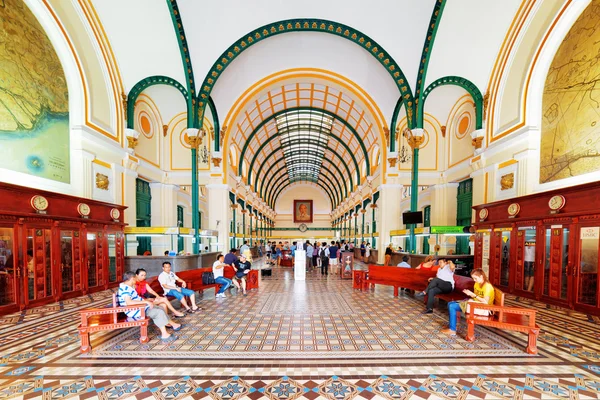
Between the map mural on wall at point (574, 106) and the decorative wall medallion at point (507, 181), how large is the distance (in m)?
0.83

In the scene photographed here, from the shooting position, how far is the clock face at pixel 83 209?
24.8 ft

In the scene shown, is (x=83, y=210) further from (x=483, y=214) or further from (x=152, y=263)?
(x=483, y=214)

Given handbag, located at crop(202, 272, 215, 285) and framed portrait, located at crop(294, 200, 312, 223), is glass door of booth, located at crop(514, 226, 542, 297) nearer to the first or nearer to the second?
handbag, located at crop(202, 272, 215, 285)

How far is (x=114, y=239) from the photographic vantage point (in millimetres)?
8945

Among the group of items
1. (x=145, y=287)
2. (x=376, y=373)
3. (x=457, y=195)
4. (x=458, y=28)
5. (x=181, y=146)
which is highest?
(x=458, y=28)

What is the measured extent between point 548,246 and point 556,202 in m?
1.12

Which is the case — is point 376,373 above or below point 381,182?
below

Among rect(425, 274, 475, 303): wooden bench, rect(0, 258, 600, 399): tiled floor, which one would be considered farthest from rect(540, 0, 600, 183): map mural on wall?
rect(425, 274, 475, 303): wooden bench

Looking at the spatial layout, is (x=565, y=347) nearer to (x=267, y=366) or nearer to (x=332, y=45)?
(x=267, y=366)

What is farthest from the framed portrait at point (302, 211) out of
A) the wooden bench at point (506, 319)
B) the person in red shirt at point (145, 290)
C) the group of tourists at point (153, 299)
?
the wooden bench at point (506, 319)

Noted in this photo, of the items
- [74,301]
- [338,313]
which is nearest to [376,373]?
[338,313]

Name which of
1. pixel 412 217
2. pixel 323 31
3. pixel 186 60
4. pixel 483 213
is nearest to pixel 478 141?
pixel 483 213

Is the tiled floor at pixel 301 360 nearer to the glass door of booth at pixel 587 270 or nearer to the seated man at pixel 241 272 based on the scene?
the glass door of booth at pixel 587 270

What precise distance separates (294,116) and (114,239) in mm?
15747
